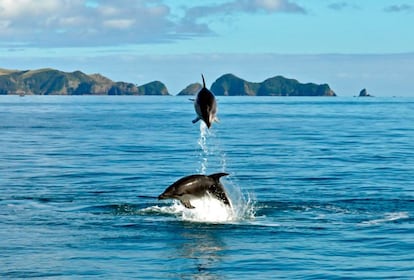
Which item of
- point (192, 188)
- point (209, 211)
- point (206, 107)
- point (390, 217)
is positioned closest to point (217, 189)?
point (192, 188)

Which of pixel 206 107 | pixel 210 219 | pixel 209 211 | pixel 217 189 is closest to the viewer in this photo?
pixel 206 107

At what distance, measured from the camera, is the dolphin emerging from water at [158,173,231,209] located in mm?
25281

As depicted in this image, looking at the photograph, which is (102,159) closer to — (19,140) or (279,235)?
(19,140)

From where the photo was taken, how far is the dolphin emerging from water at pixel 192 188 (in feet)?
82.9

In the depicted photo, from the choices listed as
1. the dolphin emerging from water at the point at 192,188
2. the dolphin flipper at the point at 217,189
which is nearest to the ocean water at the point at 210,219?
the dolphin flipper at the point at 217,189

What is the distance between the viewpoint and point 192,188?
25.6m

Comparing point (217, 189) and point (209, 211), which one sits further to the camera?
point (209, 211)

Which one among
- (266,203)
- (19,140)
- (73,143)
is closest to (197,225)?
(266,203)

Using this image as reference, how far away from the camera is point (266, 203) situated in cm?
3169

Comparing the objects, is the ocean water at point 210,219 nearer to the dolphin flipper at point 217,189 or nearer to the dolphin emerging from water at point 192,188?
the dolphin flipper at point 217,189

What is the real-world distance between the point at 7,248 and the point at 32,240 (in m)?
1.29

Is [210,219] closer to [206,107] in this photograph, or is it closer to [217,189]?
[217,189]

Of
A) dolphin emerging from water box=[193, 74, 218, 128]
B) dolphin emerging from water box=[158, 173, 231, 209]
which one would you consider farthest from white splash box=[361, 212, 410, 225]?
dolphin emerging from water box=[193, 74, 218, 128]

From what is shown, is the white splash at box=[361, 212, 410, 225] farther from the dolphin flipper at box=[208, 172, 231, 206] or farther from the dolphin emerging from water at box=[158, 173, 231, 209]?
the dolphin emerging from water at box=[158, 173, 231, 209]
